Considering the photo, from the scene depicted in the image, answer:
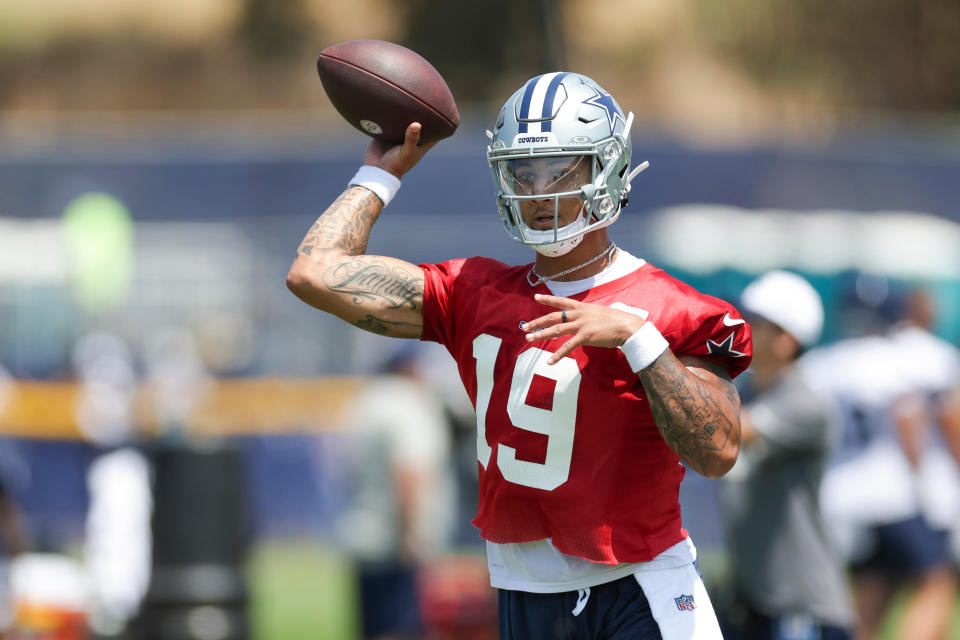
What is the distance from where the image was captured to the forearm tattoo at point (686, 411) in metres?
2.67

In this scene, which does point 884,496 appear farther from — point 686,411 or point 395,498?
point 686,411

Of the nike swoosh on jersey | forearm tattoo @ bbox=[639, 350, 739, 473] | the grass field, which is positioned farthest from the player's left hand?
the grass field

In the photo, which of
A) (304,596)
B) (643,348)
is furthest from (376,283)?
(304,596)

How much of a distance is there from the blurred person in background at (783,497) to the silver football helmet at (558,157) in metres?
2.05

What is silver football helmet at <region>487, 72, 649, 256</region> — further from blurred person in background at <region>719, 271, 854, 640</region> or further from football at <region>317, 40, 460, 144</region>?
blurred person in background at <region>719, 271, 854, 640</region>

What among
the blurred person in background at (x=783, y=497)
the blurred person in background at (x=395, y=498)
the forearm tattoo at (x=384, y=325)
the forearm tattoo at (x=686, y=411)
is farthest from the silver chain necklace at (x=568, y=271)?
the blurred person in background at (x=395, y=498)

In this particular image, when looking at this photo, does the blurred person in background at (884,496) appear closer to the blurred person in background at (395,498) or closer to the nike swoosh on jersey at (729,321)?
the blurred person in background at (395,498)

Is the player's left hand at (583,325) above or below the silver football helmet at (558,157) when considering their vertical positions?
below

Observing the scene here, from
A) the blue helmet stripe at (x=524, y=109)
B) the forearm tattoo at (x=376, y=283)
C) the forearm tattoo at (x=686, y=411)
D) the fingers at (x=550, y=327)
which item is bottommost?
the forearm tattoo at (x=686, y=411)

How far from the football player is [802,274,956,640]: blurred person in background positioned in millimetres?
3803

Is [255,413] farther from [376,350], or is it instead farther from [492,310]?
[492,310]

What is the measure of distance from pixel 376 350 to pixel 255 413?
1444mm

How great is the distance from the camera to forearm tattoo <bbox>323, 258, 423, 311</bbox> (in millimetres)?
2990

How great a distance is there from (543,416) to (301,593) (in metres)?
7.03
